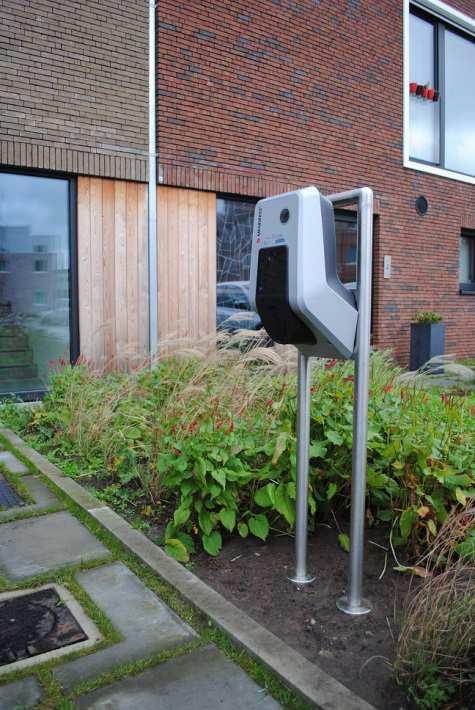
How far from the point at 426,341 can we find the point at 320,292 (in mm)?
8739

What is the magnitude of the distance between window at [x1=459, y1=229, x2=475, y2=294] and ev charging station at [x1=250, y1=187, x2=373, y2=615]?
1088 cm

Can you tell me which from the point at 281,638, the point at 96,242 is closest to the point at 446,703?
the point at 281,638

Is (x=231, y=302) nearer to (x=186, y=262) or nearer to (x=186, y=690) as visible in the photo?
(x=186, y=262)

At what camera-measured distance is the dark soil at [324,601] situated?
6.93ft

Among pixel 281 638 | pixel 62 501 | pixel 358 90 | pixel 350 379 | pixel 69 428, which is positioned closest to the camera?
pixel 281 638

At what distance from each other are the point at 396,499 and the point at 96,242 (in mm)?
5420

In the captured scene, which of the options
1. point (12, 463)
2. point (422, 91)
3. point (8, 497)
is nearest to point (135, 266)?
point (12, 463)

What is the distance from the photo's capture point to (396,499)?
2982mm

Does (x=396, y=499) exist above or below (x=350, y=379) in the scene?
below

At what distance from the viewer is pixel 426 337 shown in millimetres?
10602

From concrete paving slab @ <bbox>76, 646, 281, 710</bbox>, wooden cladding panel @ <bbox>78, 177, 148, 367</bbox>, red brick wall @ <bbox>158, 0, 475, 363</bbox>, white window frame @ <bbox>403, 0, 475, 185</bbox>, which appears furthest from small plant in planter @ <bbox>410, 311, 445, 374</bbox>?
concrete paving slab @ <bbox>76, 646, 281, 710</bbox>

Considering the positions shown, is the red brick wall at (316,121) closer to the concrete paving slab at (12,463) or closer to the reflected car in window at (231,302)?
the reflected car in window at (231,302)

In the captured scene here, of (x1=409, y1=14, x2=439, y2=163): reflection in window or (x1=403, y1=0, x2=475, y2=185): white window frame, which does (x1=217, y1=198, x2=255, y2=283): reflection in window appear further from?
(x1=409, y1=14, x2=439, y2=163): reflection in window

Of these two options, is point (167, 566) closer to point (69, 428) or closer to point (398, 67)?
point (69, 428)
